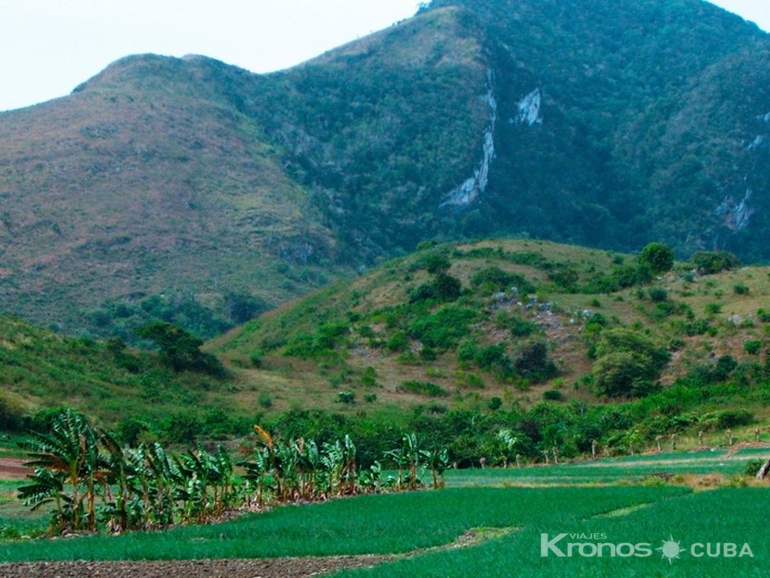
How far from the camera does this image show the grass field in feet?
55.2

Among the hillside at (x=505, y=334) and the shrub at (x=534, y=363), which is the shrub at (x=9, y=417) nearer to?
the hillside at (x=505, y=334)

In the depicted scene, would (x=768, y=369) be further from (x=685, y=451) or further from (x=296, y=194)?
(x=296, y=194)

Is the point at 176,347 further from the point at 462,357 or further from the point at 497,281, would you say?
the point at 497,281

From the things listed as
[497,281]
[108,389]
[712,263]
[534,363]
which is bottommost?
[108,389]

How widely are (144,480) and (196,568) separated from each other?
757cm

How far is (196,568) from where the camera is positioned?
62.2 feet

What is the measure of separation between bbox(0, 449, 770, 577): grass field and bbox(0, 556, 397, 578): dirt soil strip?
0.62 m

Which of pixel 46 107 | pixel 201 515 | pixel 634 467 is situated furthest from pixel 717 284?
pixel 46 107

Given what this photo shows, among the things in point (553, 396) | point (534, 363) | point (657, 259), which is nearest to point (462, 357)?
point (534, 363)

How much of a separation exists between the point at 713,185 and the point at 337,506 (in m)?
146

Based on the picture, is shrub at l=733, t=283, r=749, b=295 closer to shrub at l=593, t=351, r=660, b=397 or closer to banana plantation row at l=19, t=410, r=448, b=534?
shrub at l=593, t=351, r=660, b=397

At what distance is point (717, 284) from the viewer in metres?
82.9

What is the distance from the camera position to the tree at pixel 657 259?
9188 cm

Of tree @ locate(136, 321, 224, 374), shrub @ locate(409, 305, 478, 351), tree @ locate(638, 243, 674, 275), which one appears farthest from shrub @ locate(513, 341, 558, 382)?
tree @ locate(638, 243, 674, 275)
